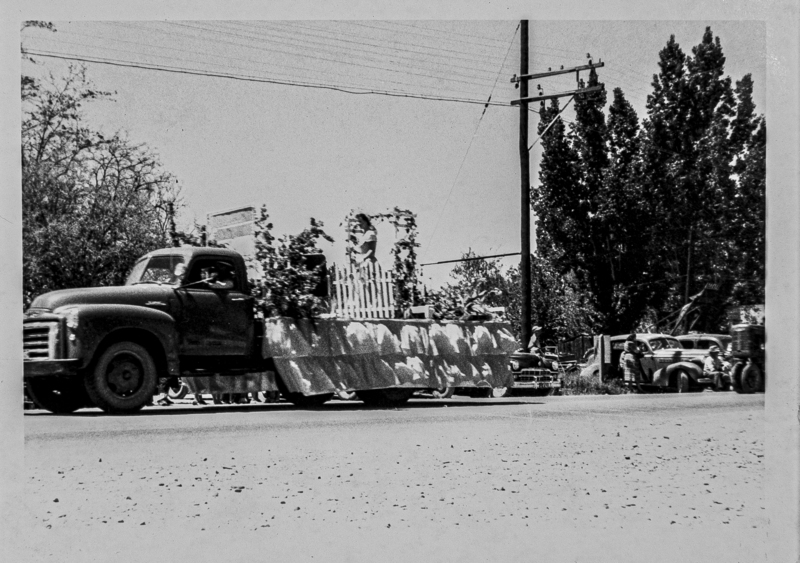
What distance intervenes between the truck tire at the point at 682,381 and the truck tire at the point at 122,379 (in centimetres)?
685

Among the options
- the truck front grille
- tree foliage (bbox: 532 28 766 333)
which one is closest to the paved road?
the truck front grille

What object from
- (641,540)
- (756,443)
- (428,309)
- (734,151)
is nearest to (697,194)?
(734,151)

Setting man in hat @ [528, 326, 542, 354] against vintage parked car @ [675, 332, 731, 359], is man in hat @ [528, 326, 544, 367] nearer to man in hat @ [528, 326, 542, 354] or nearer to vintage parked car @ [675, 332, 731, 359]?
man in hat @ [528, 326, 542, 354]

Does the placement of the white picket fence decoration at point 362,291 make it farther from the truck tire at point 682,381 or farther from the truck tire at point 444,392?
the truck tire at point 682,381

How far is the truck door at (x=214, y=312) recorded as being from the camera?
32.4 ft

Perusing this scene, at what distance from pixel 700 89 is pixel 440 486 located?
200 inches

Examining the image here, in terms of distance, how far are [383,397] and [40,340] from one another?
14.8 ft

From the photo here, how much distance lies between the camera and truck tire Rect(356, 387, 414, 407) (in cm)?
1147

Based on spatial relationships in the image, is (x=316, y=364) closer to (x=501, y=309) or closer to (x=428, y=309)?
(x=428, y=309)

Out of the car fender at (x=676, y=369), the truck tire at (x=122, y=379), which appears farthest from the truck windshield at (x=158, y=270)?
the car fender at (x=676, y=369)

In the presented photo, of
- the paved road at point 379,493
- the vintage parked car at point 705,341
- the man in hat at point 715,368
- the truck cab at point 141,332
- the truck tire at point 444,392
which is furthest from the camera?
the truck tire at point 444,392

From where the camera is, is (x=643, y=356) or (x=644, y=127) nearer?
(x=644, y=127)

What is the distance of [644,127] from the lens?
31.8 feet

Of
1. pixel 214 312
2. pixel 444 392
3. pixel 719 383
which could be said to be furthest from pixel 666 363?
pixel 214 312
